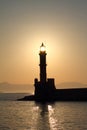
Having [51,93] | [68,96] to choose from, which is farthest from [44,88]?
[68,96]

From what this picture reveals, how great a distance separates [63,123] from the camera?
5372cm

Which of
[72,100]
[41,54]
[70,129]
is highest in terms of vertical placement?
[41,54]

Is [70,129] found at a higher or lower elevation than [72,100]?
lower

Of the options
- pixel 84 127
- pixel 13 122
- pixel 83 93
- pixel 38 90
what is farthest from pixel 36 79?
pixel 84 127

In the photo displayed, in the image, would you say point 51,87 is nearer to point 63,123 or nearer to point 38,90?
point 38,90

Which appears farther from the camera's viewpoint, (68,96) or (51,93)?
(68,96)

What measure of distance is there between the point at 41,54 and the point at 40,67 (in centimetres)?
280

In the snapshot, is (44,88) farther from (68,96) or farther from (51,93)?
(68,96)

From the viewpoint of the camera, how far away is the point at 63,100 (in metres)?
113

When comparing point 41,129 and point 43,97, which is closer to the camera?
point 41,129

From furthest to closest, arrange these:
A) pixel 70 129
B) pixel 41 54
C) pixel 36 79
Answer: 1. pixel 36 79
2. pixel 41 54
3. pixel 70 129

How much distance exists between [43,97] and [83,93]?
358 inches

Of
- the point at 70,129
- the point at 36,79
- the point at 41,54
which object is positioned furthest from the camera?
the point at 36,79

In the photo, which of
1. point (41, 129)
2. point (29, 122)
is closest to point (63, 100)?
point (29, 122)
